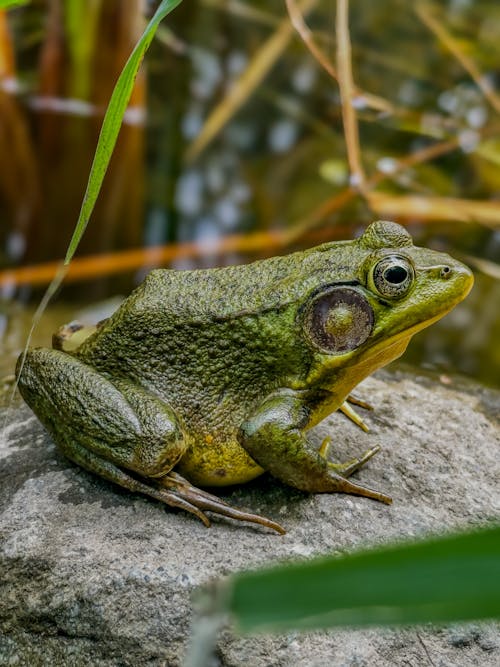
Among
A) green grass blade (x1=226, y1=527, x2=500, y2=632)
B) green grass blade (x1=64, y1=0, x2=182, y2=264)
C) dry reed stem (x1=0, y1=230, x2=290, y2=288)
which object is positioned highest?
green grass blade (x1=64, y1=0, x2=182, y2=264)

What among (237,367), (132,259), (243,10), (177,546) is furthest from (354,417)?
(243,10)

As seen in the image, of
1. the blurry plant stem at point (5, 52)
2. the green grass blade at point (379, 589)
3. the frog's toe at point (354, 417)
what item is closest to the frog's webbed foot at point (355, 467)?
the frog's toe at point (354, 417)

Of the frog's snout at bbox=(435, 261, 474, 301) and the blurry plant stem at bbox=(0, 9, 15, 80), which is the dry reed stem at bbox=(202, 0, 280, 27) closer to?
the blurry plant stem at bbox=(0, 9, 15, 80)

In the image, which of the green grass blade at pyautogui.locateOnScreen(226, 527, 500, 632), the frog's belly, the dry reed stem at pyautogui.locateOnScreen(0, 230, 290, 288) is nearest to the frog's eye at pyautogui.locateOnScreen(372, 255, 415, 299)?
the frog's belly

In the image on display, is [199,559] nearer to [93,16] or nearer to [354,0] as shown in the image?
[93,16]

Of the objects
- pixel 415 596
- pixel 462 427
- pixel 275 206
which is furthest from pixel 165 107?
pixel 415 596

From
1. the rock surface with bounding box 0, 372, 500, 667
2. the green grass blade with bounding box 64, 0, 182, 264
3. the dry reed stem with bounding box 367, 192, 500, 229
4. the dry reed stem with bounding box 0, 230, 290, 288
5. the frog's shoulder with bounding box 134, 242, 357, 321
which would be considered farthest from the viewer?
the dry reed stem with bounding box 367, 192, 500, 229

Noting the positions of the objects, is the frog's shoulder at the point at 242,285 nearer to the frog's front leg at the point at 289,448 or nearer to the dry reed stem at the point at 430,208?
the frog's front leg at the point at 289,448
